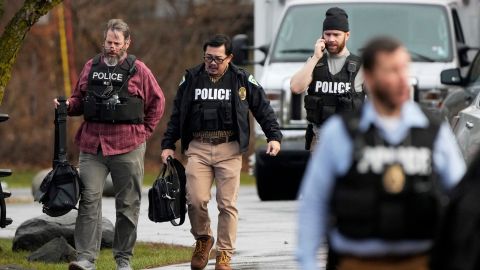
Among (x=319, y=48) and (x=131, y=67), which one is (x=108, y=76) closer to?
(x=131, y=67)

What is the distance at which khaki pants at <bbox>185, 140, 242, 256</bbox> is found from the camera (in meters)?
10.2

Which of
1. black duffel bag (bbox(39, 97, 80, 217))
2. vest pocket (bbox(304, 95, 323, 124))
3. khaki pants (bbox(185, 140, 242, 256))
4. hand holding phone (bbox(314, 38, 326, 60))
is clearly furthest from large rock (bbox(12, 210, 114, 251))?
hand holding phone (bbox(314, 38, 326, 60))

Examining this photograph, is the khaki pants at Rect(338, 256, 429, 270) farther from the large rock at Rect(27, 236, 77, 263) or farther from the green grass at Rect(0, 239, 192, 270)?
the large rock at Rect(27, 236, 77, 263)

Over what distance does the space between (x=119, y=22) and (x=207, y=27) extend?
26.6 meters

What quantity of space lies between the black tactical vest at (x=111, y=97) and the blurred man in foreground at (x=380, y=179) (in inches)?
186

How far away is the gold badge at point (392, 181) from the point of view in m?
5.40

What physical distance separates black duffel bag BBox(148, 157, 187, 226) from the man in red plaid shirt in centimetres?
14

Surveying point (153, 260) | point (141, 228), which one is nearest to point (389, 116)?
point (153, 260)

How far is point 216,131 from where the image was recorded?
10.2 metres

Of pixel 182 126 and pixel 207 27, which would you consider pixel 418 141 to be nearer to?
pixel 182 126

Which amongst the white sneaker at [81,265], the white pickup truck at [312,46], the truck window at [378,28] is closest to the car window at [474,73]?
the white pickup truck at [312,46]

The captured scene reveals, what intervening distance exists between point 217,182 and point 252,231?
12.5 feet

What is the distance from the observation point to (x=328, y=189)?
→ 551 centimetres

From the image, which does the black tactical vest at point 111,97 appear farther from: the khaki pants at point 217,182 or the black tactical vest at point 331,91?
the black tactical vest at point 331,91
